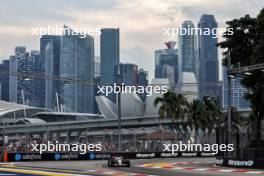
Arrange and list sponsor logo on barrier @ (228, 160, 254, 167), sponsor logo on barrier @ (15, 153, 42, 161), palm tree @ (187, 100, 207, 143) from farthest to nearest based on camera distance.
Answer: palm tree @ (187, 100, 207, 143), sponsor logo on barrier @ (15, 153, 42, 161), sponsor logo on barrier @ (228, 160, 254, 167)

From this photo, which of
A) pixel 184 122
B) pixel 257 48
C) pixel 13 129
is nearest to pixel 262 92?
pixel 257 48

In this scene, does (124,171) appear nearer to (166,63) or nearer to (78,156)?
(78,156)

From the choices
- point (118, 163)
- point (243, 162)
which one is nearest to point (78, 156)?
point (118, 163)

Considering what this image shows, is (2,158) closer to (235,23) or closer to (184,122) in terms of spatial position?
(235,23)

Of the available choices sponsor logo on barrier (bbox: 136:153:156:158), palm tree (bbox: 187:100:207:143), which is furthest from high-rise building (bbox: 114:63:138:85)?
sponsor logo on barrier (bbox: 136:153:156:158)

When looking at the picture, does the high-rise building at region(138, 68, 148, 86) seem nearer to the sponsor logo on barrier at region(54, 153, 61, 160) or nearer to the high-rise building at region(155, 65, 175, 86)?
the high-rise building at region(155, 65, 175, 86)

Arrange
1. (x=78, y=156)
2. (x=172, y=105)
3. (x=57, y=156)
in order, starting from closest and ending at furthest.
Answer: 1. (x=57, y=156)
2. (x=78, y=156)
3. (x=172, y=105)

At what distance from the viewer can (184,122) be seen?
101 meters

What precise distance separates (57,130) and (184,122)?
65986mm

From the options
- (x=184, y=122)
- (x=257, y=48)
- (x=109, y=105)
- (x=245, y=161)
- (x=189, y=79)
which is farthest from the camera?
(x=109, y=105)

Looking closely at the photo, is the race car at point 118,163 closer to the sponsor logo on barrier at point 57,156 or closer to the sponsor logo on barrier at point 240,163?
the sponsor logo on barrier at point 240,163

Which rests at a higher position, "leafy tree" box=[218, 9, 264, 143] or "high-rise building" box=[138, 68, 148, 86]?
"high-rise building" box=[138, 68, 148, 86]

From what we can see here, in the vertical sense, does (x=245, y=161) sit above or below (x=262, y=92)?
below

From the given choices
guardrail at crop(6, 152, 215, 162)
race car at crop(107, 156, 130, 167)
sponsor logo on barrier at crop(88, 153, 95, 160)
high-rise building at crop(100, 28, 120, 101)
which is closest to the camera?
race car at crop(107, 156, 130, 167)
